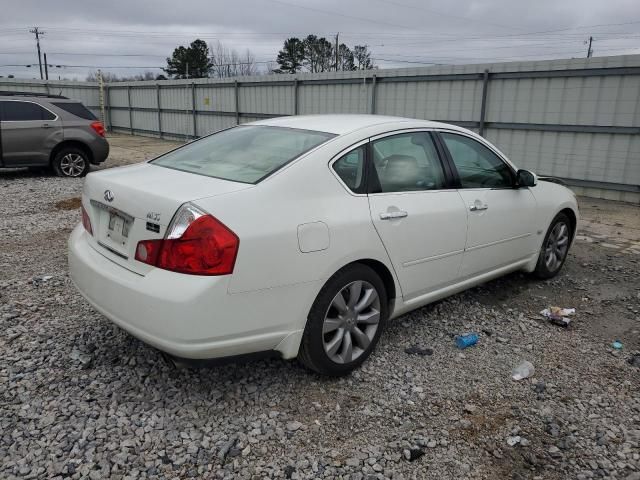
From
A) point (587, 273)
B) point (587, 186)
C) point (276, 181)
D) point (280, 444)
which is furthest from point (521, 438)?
point (587, 186)

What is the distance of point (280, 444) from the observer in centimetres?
262

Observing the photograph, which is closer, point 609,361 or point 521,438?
point 521,438

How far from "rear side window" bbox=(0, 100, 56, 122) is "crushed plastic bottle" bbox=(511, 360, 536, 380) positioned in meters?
10.1

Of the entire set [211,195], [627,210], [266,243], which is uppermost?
[211,195]

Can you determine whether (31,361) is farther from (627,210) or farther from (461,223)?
(627,210)

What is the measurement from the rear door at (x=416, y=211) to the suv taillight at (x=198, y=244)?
1.00 m

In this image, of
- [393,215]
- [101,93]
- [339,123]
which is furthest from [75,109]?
[101,93]

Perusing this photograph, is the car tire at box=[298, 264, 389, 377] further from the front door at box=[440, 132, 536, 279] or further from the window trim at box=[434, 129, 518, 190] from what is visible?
the window trim at box=[434, 129, 518, 190]

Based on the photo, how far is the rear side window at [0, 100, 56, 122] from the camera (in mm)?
9914

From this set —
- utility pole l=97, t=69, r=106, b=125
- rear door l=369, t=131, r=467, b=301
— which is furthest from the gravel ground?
utility pole l=97, t=69, r=106, b=125

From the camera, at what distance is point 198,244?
2.49 metres

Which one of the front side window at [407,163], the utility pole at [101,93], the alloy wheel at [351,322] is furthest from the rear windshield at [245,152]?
the utility pole at [101,93]

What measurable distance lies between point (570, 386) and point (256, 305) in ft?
6.64

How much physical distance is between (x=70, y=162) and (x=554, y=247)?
9.44 m
